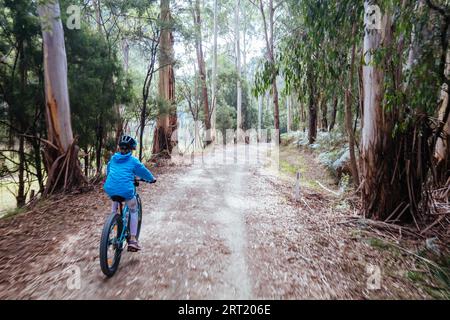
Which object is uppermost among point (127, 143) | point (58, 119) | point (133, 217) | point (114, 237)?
point (58, 119)

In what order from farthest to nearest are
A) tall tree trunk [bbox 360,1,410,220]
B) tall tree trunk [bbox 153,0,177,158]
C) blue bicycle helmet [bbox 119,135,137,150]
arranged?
tall tree trunk [bbox 153,0,177,158] → tall tree trunk [bbox 360,1,410,220] → blue bicycle helmet [bbox 119,135,137,150]

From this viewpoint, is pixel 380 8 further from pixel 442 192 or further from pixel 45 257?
pixel 45 257

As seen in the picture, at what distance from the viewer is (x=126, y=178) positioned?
3.85 meters

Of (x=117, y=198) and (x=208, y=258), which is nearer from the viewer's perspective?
(x=117, y=198)

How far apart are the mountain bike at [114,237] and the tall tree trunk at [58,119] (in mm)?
4450

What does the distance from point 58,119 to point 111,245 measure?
17.3ft

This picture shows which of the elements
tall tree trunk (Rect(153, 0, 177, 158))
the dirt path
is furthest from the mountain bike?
tall tree trunk (Rect(153, 0, 177, 158))

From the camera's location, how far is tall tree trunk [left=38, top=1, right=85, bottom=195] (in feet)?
24.2

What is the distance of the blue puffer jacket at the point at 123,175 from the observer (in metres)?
3.78

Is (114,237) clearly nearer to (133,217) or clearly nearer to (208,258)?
(133,217)

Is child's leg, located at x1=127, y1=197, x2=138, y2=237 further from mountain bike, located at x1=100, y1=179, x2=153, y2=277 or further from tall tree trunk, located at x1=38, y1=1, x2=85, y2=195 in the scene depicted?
tall tree trunk, located at x1=38, y1=1, x2=85, y2=195

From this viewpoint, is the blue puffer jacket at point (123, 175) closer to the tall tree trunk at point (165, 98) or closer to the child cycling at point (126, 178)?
the child cycling at point (126, 178)

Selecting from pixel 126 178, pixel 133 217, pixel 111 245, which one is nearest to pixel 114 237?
pixel 111 245

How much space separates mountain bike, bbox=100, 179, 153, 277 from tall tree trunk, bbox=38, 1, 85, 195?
445 centimetres
